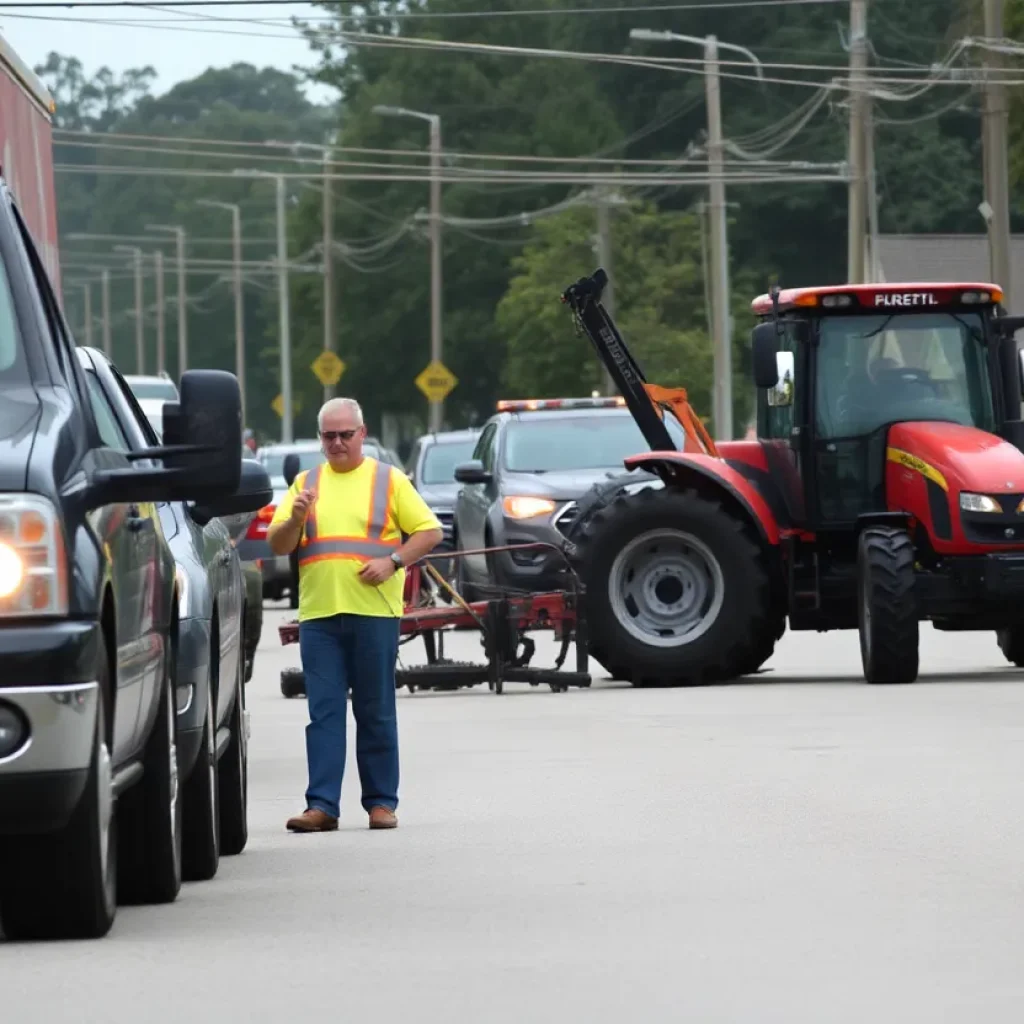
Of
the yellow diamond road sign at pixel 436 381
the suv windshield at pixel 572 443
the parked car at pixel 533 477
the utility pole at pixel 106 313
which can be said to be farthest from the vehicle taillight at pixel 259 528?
the utility pole at pixel 106 313

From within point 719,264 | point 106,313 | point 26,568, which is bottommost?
point 26,568

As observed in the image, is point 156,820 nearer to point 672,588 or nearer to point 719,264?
point 672,588

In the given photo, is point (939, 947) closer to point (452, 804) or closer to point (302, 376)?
point (452, 804)

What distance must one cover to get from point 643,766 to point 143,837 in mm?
5566

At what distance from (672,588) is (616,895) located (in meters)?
11.9

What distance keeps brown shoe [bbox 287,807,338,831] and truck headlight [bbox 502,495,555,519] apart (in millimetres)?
12929

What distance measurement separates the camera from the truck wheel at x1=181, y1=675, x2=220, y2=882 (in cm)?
1105

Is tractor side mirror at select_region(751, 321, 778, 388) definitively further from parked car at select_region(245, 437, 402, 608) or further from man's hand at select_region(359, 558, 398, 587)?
man's hand at select_region(359, 558, 398, 587)

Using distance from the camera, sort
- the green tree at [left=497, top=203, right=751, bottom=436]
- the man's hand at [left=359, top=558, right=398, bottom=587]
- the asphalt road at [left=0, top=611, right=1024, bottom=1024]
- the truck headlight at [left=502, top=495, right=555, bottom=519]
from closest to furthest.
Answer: the asphalt road at [left=0, top=611, right=1024, bottom=1024], the man's hand at [left=359, top=558, right=398, bottom=587], the truck headlight at [left=502, top=495, right=555, bottom=519], the green tree at [left=497, top=203, right=751, bottom=436]

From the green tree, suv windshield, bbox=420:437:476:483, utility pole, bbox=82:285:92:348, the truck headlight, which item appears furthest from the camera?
utility pole, bbox=82:285:92:348

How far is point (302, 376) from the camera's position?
112 meters

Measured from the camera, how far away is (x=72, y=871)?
9039 millimetres

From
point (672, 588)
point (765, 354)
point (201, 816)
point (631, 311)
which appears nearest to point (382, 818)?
point (201, 816)

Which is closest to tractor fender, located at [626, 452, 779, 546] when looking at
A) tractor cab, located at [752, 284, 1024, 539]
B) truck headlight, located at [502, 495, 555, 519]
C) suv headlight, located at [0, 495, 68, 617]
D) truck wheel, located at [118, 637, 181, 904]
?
tractor cab, located at [752, 284, 1024, 539]
